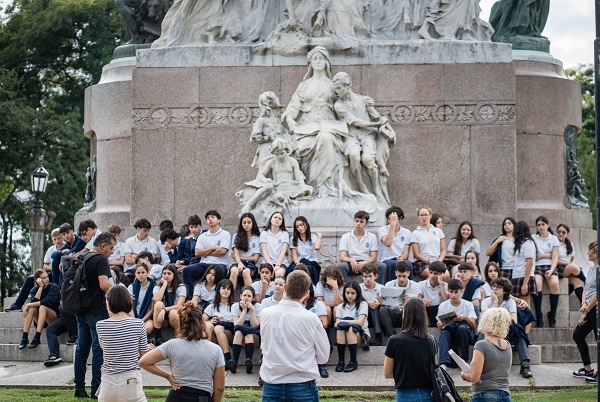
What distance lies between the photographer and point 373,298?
17625 mm

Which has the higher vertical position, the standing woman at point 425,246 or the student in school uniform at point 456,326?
the standing woman at point 425,246

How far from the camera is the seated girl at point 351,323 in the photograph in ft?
55.5

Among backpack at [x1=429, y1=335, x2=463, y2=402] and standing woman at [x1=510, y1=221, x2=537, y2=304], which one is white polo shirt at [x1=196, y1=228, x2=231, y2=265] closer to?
standing woman at [x1=510, y1=221, x2=537, y2=304]

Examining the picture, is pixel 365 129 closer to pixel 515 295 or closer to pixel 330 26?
pixel 330 26

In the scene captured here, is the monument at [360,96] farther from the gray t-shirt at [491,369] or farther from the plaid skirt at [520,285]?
the gray t-shirt at [491,369]

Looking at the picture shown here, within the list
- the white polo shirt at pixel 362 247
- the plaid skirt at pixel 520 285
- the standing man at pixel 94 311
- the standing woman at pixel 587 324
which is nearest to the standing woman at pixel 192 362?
the standing man at pixel 94 311

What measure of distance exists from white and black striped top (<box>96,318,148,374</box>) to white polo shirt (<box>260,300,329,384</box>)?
1316mm

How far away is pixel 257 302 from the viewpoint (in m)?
17.6

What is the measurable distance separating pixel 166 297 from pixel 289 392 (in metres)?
7.14

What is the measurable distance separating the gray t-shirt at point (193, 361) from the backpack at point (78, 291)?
372 centimetres

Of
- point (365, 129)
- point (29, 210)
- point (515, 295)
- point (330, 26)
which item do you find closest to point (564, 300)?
point (515, 295)

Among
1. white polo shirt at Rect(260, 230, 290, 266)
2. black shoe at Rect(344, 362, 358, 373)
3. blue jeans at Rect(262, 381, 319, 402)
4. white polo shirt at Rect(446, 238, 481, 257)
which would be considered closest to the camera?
blue jeans at Rect(262, 381, 319, 402)

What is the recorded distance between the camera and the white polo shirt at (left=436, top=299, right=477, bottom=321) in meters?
17.0

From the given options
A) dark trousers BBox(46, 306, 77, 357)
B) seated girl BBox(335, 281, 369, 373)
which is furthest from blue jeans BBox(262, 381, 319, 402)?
dark trousers BBox(46, 306, 77, 357)
